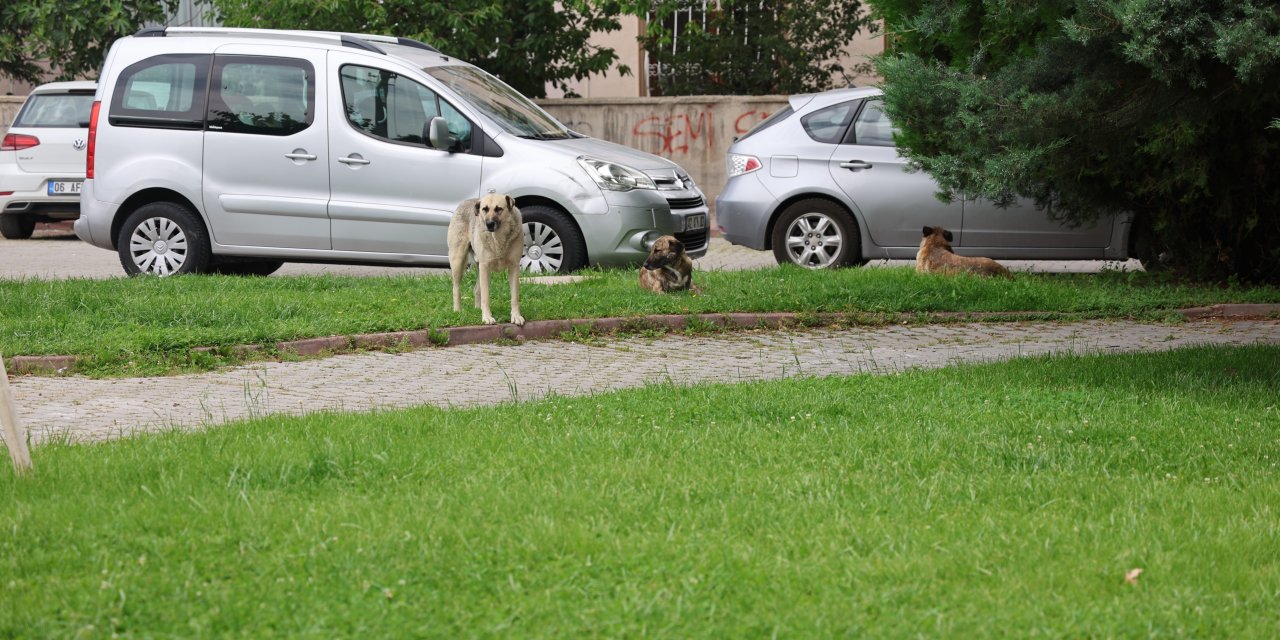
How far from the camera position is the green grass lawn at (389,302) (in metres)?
8.38

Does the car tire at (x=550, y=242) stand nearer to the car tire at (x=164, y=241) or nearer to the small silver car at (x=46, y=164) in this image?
the car tire at (x=164, y=241)

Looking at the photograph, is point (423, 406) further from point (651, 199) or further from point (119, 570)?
point (651, 199)

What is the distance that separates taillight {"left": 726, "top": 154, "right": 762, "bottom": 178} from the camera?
13.1m

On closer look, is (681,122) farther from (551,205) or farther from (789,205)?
(551,205)

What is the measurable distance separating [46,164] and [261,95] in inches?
293

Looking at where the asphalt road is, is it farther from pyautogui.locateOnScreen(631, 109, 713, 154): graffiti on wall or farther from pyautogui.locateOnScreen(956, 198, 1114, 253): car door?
pyautogui.locateOnScreen(631, 109, 713, 154): graffiti on wall

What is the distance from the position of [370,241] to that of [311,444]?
6788mm

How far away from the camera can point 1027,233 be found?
12.5 meters

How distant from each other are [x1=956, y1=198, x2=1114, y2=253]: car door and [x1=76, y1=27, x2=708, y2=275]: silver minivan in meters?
2.61

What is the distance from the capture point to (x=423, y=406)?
6.53 meters

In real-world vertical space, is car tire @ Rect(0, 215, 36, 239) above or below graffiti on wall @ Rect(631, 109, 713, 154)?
below

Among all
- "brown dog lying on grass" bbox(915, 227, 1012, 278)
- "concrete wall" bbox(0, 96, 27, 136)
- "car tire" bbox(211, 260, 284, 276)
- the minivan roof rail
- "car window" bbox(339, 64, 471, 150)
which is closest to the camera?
"brown dog lying on grass" bbox(915, 227, 1012, 278)

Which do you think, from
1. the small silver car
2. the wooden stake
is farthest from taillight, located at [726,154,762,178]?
the small silver car

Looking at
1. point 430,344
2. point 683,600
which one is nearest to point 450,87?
point 430,344
